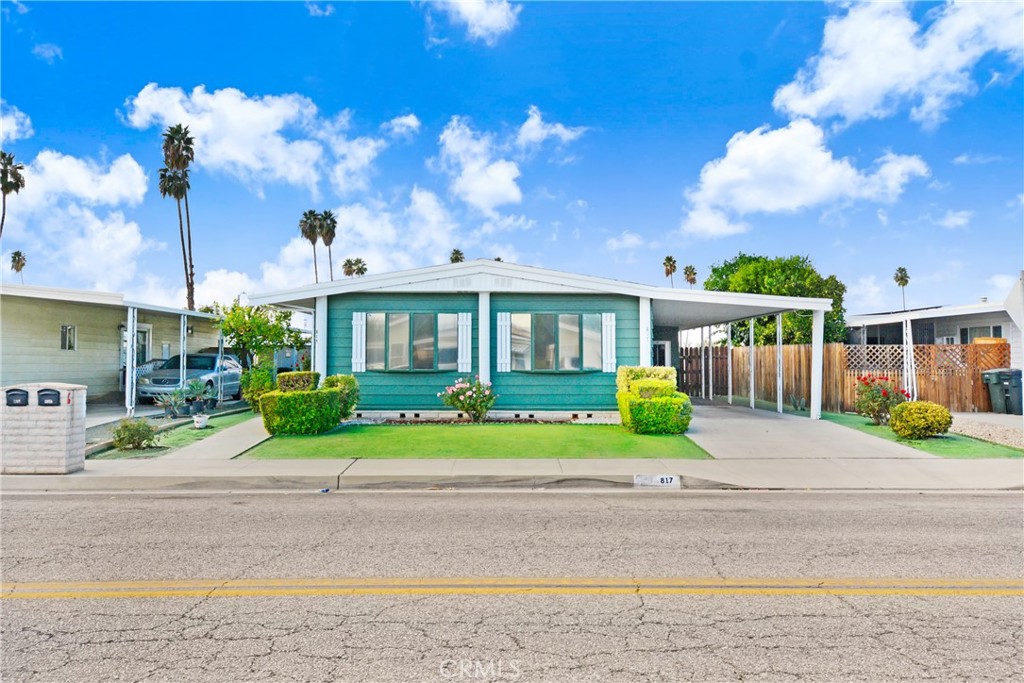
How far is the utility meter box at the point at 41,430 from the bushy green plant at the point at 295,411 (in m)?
3.33

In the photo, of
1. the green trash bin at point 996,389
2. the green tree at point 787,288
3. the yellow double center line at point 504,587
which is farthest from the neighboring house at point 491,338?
the green tree at point 787,288

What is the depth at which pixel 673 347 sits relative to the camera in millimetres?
23828

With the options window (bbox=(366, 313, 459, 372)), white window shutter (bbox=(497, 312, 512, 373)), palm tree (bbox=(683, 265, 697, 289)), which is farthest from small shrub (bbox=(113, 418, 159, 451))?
palm tree (bbox=(683, 265, 697, 289))

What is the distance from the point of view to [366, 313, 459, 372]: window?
15883mm

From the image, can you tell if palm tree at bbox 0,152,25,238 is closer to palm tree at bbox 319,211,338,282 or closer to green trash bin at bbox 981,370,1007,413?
palm tree at bbox 319,211,338,282

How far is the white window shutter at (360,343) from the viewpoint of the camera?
52.0 ft

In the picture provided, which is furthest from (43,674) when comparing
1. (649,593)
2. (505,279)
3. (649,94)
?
(649,94)

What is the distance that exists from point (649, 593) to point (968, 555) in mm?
3125

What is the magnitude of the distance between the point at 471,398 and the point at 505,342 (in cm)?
172

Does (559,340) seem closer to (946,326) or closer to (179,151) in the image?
(946,326)

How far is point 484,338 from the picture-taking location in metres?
15.8

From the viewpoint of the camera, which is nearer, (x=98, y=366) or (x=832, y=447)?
(x=832, y=447)

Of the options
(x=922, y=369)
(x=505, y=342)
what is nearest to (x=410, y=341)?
(x=505, y=342)

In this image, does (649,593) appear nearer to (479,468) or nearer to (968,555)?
(968,555)
